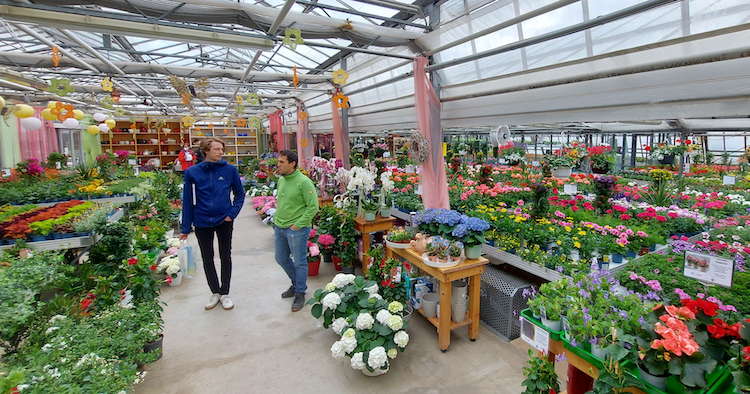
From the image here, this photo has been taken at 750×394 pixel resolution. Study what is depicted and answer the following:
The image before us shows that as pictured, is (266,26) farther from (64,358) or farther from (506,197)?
(506,197)

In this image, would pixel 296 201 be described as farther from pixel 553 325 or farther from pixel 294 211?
pixel 553 325

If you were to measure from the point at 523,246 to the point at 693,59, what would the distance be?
2.03 metres

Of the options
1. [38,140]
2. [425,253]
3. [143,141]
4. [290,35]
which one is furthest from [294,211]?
[143,141]

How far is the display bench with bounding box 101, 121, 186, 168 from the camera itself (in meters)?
14.0

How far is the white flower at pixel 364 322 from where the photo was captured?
254cm

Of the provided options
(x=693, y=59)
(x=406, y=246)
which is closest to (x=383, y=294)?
(x=406, y=246)

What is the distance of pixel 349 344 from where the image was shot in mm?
2465

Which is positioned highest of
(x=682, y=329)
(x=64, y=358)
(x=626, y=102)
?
(x=626, y=102)

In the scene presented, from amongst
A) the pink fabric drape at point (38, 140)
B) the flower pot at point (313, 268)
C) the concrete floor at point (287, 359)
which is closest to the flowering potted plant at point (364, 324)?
the concrete floor at point (287, 359)

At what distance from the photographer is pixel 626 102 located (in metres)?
3.35

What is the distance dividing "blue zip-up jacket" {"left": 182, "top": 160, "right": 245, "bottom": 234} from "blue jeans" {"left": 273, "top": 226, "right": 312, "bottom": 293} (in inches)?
20.2

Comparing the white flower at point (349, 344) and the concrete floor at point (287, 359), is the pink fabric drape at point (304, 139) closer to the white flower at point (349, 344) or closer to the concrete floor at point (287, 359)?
the concrete floor at point (287, 359)

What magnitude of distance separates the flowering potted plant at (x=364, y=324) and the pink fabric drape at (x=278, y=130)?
11.3 meters

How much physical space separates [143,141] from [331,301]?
48.9 ft
